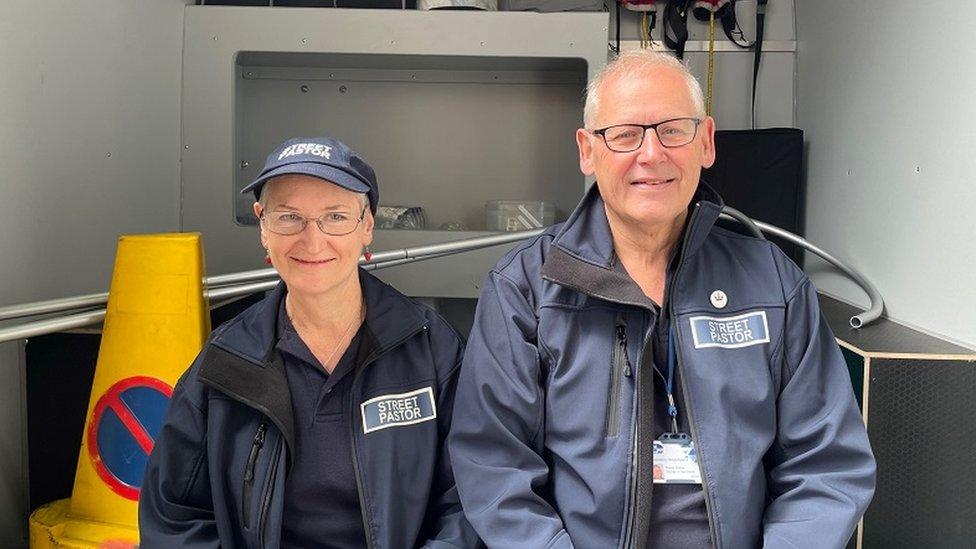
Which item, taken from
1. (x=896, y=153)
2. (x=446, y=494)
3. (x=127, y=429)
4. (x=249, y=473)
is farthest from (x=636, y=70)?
(x=127, y=429)

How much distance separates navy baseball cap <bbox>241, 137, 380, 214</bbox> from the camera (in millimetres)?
1301

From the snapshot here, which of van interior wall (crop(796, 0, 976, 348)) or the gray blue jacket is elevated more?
van interior wall (crop(796, 0, 976, 348))

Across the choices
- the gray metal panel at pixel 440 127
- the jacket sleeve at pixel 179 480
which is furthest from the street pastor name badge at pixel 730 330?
the gray metal panel at pixel 440 127

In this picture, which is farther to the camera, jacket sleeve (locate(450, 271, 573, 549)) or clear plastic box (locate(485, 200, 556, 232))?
clear plastic box (locate(485, 200, 556, 232))

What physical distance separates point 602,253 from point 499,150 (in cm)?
152

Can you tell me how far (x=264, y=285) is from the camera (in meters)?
1.84

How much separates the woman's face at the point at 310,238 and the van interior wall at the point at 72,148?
72 cm

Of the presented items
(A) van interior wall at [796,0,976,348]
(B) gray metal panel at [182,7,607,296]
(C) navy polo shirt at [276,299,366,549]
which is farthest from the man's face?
(B) gray metal panel at [182,7,607,296]

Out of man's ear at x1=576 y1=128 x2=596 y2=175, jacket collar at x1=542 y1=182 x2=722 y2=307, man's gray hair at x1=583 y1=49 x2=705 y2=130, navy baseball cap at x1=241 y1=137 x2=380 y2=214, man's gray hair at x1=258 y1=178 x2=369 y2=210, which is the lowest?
jacket collar at x1=542 y1=182 x2=722 y2=307

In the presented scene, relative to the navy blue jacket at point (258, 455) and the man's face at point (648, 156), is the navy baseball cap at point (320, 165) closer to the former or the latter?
the navy blue jacket at point (258, 455)

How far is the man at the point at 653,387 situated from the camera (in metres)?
1.28

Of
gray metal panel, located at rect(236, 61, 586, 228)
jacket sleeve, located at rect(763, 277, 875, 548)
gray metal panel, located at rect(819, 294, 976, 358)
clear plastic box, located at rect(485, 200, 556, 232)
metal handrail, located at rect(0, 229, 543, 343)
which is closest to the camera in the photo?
jacket sleeve, located at rect(763, 277, 875, 548)

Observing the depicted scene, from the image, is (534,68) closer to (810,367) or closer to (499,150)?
(499,150)

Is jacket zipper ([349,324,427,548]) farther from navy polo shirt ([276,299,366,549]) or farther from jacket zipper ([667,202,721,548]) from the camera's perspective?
jacket zipper ([667,202,721,548])
